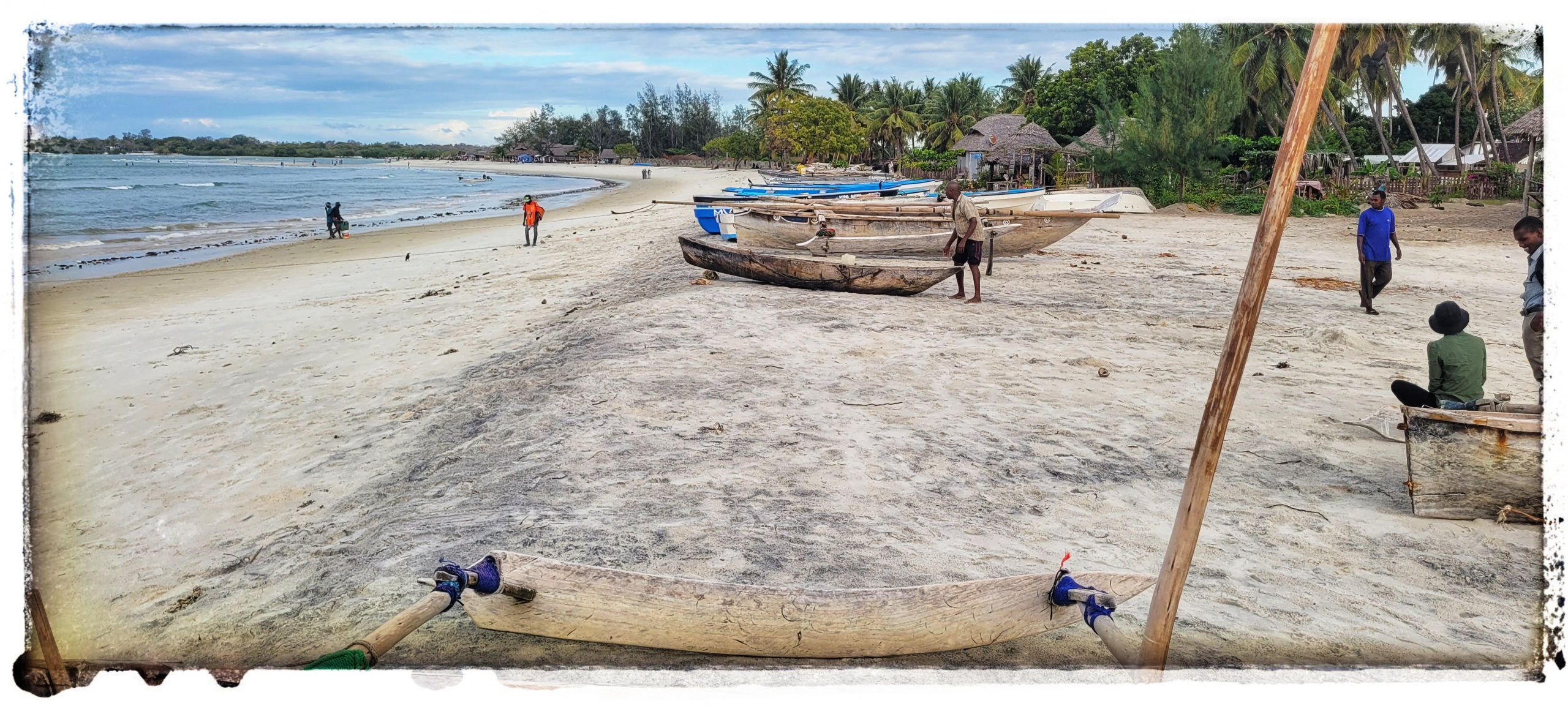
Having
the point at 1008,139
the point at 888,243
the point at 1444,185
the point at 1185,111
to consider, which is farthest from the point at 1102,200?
the point at 888,243

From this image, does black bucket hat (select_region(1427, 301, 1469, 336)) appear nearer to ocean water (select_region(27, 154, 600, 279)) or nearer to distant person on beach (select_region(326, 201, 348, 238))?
ocean water (select_region(27, 154, 600, 279))

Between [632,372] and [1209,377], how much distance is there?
4731mm

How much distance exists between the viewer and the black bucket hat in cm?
510

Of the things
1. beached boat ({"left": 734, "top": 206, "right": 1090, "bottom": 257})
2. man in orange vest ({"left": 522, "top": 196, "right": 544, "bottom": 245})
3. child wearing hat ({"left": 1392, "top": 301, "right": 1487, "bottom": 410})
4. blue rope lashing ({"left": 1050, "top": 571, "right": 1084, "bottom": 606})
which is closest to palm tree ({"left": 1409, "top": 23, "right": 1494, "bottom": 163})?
beached boat ({"left": 734, "top": 206, "right": 1090, "bottom": 257})

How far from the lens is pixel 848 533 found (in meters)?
4.22

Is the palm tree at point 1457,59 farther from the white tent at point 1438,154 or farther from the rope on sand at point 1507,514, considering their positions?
the rope on sand at point 1507,514

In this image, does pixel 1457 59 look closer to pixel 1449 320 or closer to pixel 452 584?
pixel 1449 320

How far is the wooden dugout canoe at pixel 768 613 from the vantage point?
292cm

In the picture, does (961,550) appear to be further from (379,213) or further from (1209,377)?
(379,213)

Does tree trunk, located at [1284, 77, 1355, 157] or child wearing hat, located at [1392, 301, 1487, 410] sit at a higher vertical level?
tree trunk, located at [1284, 77, 1355, 157]

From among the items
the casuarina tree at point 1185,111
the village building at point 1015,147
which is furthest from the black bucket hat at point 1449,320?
the village building at point 1015,147

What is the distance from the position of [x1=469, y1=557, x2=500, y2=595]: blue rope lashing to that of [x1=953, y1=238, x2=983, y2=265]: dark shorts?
8.83 meters

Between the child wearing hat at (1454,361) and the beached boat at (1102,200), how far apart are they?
1788cm

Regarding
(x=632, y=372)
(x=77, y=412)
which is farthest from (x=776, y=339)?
(x=77, y=412)
